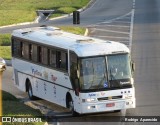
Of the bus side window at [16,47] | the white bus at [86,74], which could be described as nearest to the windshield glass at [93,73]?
the white bus at [86,74]

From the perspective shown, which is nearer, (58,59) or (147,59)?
(58,59)

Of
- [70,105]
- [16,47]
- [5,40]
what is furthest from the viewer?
[5,40]

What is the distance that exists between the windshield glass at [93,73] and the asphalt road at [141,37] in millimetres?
1293

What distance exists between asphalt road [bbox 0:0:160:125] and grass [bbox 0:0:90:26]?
223 centimetres

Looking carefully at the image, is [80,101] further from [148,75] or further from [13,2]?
[13,2]

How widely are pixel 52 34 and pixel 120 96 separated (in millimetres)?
5094

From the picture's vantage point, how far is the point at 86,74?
22188 mm

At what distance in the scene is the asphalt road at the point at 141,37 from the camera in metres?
25.1

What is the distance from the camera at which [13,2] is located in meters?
76.4

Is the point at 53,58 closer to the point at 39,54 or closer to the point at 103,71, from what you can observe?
the point at 39,54

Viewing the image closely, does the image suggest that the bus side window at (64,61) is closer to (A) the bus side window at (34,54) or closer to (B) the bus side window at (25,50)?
(A) the bus side window at (34,54)

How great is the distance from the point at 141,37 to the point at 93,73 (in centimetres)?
2336

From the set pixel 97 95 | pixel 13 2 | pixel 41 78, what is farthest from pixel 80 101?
pixel 13 2

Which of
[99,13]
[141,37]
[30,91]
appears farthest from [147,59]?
[99,13]
